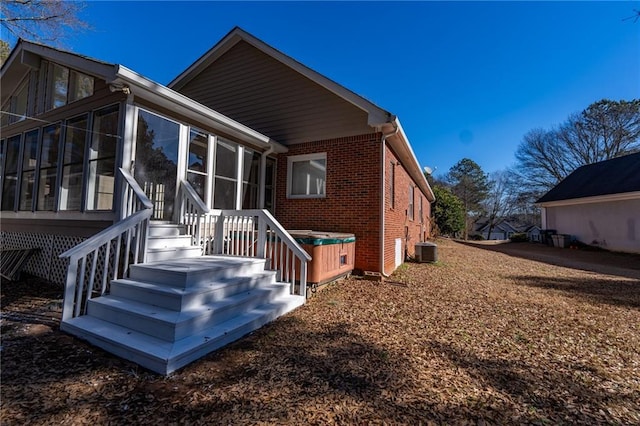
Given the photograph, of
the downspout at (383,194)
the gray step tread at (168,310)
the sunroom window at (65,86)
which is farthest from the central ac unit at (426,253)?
the sunroom window at (65,86)

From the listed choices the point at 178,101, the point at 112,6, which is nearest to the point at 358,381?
the point at 178,101

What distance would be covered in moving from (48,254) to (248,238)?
14.1ft

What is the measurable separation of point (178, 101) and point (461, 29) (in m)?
8.34

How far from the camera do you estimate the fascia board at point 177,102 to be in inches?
179

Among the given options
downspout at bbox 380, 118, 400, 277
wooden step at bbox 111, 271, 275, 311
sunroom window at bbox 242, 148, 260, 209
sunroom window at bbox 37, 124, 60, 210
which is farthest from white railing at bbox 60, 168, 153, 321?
downspout at bbox 380, 118, 400, 277

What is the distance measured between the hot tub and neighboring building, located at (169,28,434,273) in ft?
1.98

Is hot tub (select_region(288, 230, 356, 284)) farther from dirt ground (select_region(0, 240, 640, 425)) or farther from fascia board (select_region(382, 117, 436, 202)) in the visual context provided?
fascia board (select_region(382, 117, 436, 202))

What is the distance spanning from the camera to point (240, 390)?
2.36 metres

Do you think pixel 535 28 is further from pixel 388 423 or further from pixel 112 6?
pixel 112 6

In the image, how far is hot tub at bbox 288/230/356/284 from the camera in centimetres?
530

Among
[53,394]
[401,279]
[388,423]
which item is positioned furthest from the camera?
[401,279]

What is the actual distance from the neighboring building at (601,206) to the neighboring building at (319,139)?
12.9m

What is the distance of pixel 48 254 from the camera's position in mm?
5887

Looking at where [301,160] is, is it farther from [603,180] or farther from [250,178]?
[603,180]
